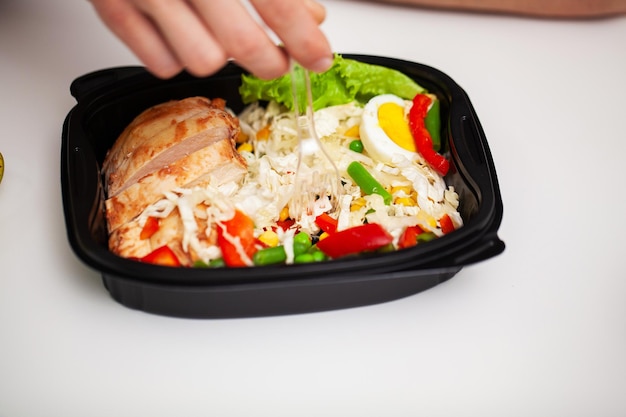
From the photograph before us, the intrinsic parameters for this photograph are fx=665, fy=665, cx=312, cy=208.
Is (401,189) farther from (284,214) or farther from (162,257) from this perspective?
(162,257)

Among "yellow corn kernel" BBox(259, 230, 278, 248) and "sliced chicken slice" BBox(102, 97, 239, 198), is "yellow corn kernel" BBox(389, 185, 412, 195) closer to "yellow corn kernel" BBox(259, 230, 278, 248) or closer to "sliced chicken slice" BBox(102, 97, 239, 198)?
"yellow corn kernel" BBox(259, 230, 278, 248)

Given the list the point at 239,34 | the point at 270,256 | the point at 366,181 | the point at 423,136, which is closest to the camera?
the point at 239,34

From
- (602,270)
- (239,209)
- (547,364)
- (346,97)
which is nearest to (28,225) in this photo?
(239,209)

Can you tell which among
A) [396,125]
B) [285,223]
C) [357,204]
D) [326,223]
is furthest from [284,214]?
[396,125]

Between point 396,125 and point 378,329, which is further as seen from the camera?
point 396,125

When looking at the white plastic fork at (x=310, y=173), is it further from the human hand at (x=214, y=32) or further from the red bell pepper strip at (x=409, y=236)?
the human hand at (x=214, y=32)

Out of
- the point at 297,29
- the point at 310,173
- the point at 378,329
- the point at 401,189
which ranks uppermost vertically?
the point at 297,29
